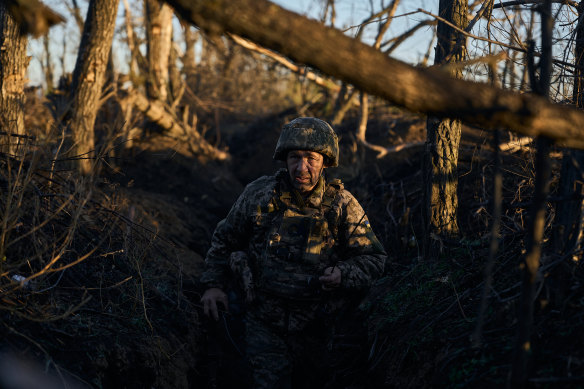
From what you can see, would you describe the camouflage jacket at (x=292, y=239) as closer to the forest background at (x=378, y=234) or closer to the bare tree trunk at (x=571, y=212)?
the forest background at (x=378, y=234)

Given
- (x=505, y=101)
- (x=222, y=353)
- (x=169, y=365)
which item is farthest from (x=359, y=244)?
(x=505, y=101)

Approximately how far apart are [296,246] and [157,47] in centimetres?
863

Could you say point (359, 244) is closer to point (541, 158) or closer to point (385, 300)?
point (385, 300)

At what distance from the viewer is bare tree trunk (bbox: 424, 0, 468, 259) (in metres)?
4.69

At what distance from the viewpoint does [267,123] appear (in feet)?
46.0

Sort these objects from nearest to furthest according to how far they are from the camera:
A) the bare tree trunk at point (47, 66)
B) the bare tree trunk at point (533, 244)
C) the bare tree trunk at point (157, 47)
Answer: the bare tree trunk at point (533, 244) < the bare tree trunk at point (157, 47) < the bare tree trunk at point (47, 66)

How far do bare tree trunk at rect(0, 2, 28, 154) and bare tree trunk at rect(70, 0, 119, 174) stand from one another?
164 cm

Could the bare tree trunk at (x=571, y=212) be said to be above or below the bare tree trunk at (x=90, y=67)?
below

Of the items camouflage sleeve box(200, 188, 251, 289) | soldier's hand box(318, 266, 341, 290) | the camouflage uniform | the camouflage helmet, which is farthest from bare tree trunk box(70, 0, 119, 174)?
soldier's hand box(318, 266, 341, 290)

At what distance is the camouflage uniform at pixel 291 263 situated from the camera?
393 centimetres

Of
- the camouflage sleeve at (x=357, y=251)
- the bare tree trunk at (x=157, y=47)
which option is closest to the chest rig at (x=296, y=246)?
the camouflage sleeve at (x=357, y=251)

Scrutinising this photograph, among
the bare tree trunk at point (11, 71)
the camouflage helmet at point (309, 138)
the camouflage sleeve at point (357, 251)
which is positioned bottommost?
the camouflage sleeve at point (357, 251)

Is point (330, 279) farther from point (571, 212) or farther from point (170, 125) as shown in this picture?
point (170, 125)

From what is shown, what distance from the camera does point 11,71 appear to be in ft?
17.2
